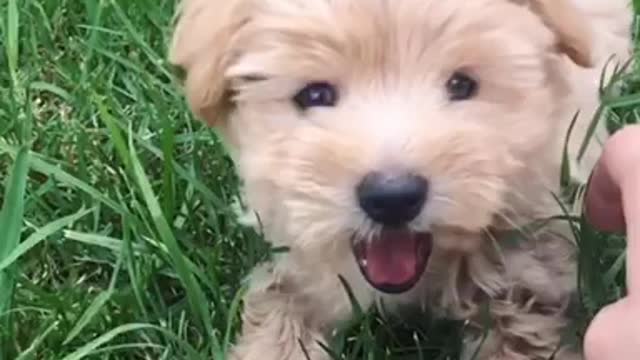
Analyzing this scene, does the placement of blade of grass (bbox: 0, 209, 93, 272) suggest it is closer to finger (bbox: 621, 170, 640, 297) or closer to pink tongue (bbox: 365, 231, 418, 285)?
pink tongue (bbox: 365, 231, 418, 285)

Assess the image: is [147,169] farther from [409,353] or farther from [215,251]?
[409,353]

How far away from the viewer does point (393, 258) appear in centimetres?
260

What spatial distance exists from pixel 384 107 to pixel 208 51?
31cm

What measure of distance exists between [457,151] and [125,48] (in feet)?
4.37

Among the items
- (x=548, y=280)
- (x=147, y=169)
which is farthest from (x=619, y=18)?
(x=147, y=169)

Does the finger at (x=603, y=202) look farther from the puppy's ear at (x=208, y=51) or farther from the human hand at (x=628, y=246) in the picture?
the puppy's ear at (x=208, y=51)

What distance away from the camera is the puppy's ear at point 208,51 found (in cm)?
266

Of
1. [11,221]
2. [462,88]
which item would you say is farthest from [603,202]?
[11,221]

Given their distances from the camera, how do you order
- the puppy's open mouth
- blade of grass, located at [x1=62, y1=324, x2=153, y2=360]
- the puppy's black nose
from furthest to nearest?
blade of grass, located at [x1=62, y1=324, x2=153, y2=360] < the puppy's open mouth < the puppy's black nose

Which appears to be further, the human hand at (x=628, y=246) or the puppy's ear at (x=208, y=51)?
the puppy's ear at (x=208, y=51)

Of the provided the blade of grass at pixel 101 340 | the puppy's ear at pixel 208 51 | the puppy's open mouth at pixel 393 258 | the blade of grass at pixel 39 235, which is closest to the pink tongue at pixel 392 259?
the puppy's open mouth at pixel 393 258

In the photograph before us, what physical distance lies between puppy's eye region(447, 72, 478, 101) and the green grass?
1.11 ft

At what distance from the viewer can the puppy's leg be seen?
291 cm

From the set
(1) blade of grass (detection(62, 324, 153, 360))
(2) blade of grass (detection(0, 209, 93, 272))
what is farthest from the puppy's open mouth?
(2) blade of grass (detection(0, 209, 93, 272))
